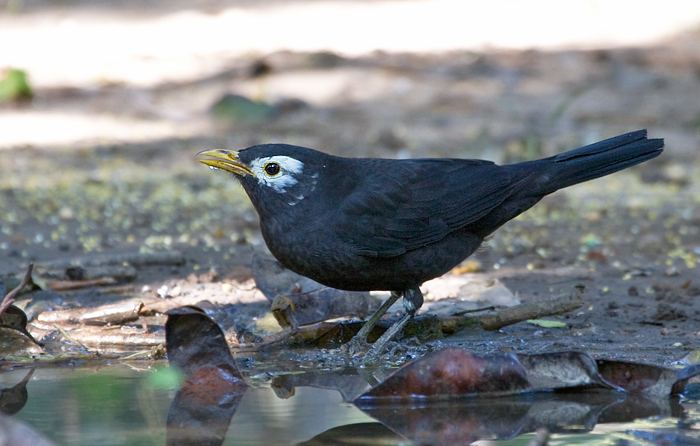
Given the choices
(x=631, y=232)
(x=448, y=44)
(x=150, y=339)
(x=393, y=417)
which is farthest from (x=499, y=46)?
(x=393, y=417)

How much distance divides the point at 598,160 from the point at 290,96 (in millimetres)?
6019

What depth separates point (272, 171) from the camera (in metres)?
5.55

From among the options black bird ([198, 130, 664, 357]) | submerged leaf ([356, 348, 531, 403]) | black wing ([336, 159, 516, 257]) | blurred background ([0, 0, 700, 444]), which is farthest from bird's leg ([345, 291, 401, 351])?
submerged leaf ([356, 348, 531, 403])

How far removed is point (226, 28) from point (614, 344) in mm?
8661

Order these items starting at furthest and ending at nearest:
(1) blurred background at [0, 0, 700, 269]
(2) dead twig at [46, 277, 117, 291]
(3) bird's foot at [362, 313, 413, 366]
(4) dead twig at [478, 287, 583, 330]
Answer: (1) blurred background at [0, 0, 700, 269] → (2) dead twig at [46, 277, 117, 291] → (4) dead twig at [478, 287, 583, 330] → (3) bird's foot at [362, 313, 413, 366]

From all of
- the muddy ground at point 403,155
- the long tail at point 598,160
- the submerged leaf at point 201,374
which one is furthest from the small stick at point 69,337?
the long tail at point 598,160

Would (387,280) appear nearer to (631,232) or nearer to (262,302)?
(262,302)

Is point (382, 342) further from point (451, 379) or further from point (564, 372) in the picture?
point (564, 372)

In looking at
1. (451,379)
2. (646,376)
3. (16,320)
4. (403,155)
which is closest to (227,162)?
(16,320)

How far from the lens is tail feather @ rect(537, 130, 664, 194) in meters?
5.79

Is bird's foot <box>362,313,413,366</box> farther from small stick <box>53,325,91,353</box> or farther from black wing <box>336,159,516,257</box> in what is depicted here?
small stick <box>53,325,91,353</box>

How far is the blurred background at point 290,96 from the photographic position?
881 centimetres

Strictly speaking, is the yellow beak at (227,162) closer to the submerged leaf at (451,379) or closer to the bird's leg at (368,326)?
the bird's leg at (368,326)

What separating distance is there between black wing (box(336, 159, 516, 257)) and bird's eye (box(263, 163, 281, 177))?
332 mm
